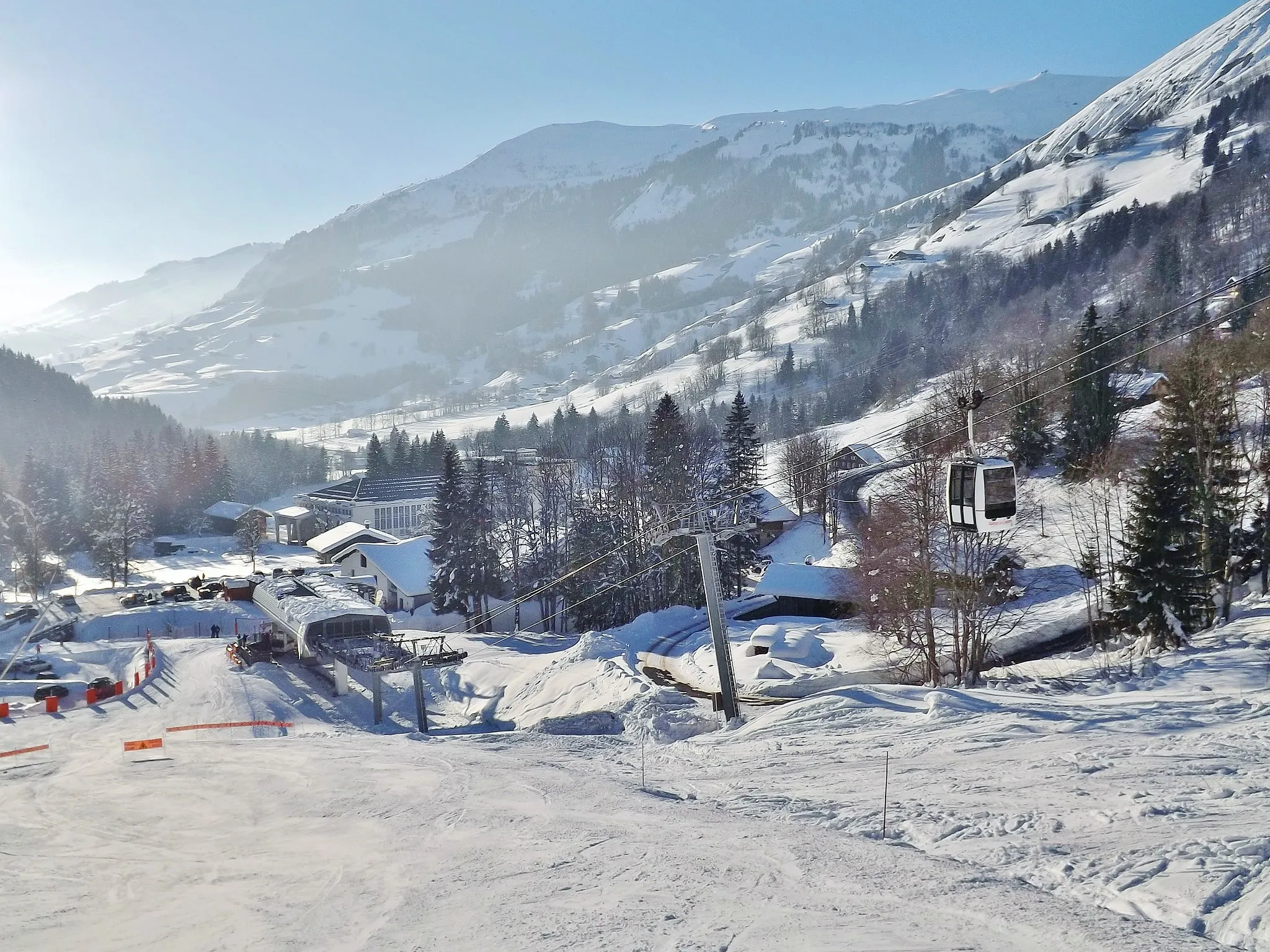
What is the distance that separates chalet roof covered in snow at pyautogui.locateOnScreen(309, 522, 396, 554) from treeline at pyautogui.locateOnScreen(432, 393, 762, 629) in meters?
17.8

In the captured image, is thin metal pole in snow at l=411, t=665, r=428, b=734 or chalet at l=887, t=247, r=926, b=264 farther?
chalet at l=887, t=247, r=926, b=264

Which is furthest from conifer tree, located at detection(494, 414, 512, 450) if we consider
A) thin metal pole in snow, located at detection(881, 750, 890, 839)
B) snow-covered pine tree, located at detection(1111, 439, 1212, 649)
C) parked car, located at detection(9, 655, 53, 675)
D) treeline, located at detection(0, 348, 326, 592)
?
thin metal pole in snow, located at detection(881, 750, 890, 839)

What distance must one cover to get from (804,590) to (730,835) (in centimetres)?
3401

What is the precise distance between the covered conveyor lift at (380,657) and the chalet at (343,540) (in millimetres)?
32737

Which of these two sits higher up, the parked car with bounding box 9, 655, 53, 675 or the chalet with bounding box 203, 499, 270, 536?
the chalet with bounding box 203, 499, 270, 536

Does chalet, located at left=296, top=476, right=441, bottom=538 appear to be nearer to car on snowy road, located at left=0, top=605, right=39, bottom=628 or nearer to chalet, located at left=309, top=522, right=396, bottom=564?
chalet, located at left=309, top=522, right=396, bottom=564

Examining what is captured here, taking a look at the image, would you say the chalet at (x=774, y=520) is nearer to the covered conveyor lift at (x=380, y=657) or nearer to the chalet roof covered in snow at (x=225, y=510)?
the covered conveyor lift at (x=380, y=657)

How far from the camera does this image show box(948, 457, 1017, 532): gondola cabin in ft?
37.3

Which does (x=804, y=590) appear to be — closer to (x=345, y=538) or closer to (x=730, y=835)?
(x=730, y=835)

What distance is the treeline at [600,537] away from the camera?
4456cm

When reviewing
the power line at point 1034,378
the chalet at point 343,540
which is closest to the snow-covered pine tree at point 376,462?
the chalet at point 343,540

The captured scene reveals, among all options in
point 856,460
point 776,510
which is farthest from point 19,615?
point 856,460

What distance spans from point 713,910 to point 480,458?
45.6 metres

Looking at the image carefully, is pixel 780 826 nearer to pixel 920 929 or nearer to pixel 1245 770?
pixel 920 929
